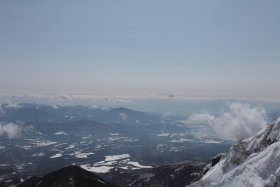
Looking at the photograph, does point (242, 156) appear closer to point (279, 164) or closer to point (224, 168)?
point (224, 168)

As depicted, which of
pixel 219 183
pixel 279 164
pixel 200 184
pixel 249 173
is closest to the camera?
pixel 279 164

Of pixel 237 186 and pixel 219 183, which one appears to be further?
pixel 219 183

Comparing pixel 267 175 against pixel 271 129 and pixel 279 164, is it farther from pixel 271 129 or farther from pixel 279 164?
pixel 271 129

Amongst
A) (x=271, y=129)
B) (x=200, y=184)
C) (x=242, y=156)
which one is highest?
(x=271, y=129)

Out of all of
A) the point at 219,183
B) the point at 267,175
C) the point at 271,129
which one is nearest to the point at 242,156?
the point at 271,129

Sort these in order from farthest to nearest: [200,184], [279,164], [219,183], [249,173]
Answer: [200,184] < [219,183] < [249,173] < [279,164]

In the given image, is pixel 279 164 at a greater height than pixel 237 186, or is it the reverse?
pixel 279 164
